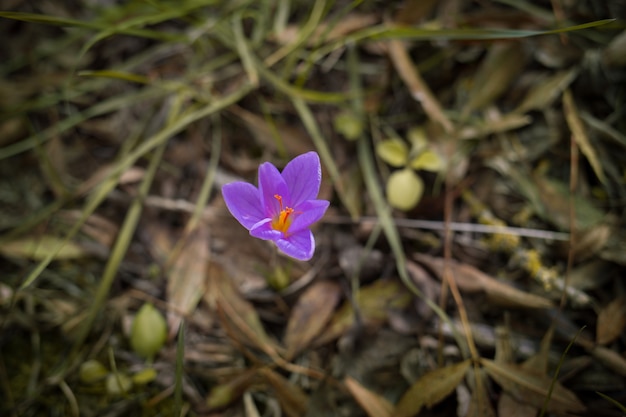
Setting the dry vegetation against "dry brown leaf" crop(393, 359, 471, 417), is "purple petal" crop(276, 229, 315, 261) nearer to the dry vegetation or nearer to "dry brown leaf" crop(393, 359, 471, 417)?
the dry vegetation

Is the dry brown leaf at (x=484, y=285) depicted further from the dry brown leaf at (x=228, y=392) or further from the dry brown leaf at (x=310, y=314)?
the dry brown leaf at (x=228, y=392)

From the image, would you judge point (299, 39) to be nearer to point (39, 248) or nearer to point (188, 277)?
point (188, 277)

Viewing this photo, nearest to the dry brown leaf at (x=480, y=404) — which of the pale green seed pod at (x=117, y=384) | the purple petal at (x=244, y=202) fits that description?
the purple petal at (x=244, y=202)

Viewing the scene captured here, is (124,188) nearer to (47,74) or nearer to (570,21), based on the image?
(47,74)

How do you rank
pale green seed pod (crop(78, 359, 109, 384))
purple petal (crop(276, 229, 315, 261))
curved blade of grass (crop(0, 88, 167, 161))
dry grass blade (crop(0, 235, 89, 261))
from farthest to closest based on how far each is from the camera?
curved blade of grass (crop(0, 88, 167, 161)) → dry grass blade (crop(0, 235, 89, 261)) → pale green seed pod (crop(78, 359, 109, 384)) → purple petal (crop(276, 229, 315, 261))

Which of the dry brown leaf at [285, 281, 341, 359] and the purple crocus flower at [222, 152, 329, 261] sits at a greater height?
the purple crocus flower at [222, 152, 329, 261]

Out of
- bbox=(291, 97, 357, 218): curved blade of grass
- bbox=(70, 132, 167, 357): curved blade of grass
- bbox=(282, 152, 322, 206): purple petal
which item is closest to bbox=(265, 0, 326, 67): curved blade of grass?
bbox=(291, 97, 357, 218): curved blade of grass

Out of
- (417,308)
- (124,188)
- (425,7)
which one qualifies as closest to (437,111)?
(425,7)
